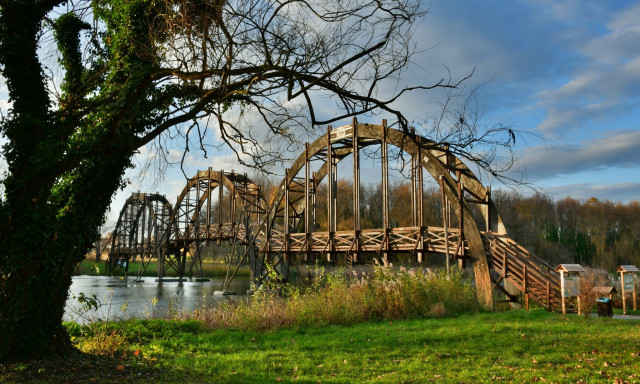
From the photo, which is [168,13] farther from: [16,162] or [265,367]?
[265,367]

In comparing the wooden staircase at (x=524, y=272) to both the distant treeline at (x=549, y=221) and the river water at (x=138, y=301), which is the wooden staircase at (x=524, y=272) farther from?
the distant treeline at (x=549, y=221)

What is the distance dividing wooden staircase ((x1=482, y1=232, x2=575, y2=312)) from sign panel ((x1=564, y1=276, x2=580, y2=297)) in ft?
3.63

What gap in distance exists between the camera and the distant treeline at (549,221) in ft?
142

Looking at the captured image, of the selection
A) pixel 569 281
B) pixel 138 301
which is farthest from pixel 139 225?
pixel 569 281

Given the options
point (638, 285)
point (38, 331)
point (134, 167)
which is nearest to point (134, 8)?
point (134, 167)

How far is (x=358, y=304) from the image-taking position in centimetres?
1187

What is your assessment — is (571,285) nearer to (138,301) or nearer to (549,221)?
(138,301)

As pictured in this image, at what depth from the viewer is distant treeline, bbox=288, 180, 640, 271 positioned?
43156mm

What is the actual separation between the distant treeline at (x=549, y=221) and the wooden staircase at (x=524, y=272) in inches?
885

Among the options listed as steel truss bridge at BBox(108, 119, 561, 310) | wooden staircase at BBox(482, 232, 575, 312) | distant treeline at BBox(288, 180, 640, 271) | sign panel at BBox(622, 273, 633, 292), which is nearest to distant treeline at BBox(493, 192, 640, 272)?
distant treeline at BBox(288, 180, 640, 271)

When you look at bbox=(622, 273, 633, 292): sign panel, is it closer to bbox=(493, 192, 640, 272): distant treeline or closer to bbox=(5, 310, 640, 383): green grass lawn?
bbox=(5, 310, 640, 383): green grass lawn

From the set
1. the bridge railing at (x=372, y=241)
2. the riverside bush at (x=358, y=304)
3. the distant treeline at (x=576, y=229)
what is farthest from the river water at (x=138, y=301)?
the distant treeline at (x=576, y=229)

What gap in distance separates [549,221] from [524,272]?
43588 millimetres

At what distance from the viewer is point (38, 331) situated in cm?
694
